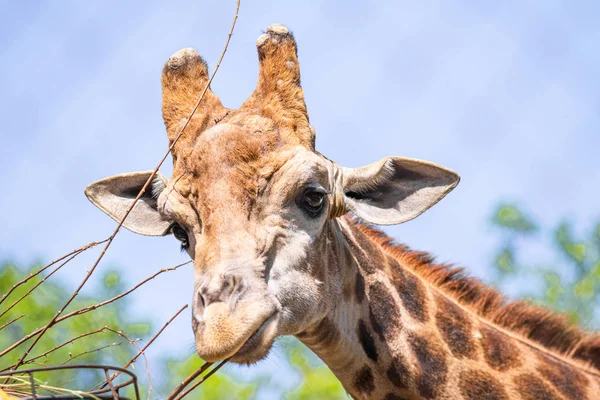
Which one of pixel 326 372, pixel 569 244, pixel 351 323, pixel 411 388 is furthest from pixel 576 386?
pixel 569 244

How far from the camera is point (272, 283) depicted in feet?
19.0

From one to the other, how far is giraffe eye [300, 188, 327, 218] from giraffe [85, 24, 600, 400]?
11 millimetres

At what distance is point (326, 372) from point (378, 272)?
53.6ft

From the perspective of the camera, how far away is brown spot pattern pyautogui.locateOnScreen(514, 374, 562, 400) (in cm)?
663

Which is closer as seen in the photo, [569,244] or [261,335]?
[261,335]

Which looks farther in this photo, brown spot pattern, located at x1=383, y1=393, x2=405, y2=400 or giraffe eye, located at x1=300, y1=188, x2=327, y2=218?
brown spot pattern, located at x1=383, y1=393, x2=405, y2=400

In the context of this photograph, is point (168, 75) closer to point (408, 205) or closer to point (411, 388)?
point (408, 205)

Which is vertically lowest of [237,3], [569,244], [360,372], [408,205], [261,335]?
[569,244]

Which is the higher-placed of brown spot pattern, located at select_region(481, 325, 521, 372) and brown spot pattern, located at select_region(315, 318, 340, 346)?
brown spot pattern, located at select_region(481, 325, 521, 372)

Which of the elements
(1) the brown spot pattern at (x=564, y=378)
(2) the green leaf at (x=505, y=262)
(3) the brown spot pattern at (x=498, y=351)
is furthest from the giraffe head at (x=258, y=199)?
(2) the green leaf at (x=505, y=262)

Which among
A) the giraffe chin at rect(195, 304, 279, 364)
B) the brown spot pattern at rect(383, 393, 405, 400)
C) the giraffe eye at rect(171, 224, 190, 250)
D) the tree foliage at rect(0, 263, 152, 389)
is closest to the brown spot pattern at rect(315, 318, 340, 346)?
the brown spot pattern at rect(383, 393, 405, 400)

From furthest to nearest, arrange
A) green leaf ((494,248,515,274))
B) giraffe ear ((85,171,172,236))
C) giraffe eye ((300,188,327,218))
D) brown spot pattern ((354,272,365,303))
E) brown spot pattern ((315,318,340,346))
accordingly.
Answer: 1. green leaf ((494,248,515,274))
2. giraffe ear ((85,171,172,236))
3. brown spot pattern ((354,272,365,303))
4. brown spot pattern ((315,318,340,346))
5. giraffe eye ((300,188,327,218))

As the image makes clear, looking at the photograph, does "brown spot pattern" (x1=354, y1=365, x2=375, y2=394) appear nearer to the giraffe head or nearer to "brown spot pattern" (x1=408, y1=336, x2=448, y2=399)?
"brown spot pattern" (x1=408, y1=336, x2=448, y2=399)

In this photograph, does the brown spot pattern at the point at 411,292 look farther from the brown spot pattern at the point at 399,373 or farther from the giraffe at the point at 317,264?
the brown spot pattern at the point at 399,373
